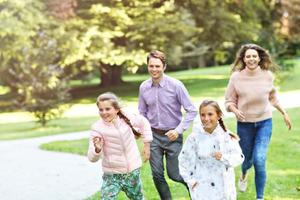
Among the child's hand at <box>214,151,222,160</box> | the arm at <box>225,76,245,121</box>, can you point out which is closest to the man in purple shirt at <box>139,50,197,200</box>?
the arm at <box>225,76,245,121</box>

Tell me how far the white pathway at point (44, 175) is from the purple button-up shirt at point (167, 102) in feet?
6.76

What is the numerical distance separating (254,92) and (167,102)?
1112 mm

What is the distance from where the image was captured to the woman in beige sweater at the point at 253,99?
21.4ft

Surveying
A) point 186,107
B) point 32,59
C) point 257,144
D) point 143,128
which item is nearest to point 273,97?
point 257,144

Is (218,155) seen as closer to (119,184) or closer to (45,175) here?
(119,184)

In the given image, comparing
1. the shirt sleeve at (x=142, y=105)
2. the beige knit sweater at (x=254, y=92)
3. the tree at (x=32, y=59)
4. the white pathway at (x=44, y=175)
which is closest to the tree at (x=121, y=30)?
the tree at (x=32, y=59)

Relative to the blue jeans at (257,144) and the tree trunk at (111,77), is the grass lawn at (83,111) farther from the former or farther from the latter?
the blue jeans at (257,144)

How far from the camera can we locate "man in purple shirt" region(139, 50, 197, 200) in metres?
6.04

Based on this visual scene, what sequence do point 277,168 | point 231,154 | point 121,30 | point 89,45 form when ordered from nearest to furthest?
point 231,154 → point 277,168 → point 89,45 → point 121,30

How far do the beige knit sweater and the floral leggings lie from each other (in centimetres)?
182

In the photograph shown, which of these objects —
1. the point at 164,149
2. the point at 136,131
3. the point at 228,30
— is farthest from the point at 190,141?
the point at 228,30

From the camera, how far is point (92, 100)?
3078 cm

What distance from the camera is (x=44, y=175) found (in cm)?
970

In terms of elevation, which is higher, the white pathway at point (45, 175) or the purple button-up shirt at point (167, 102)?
the purple button-up shirt at point (167, 102)
